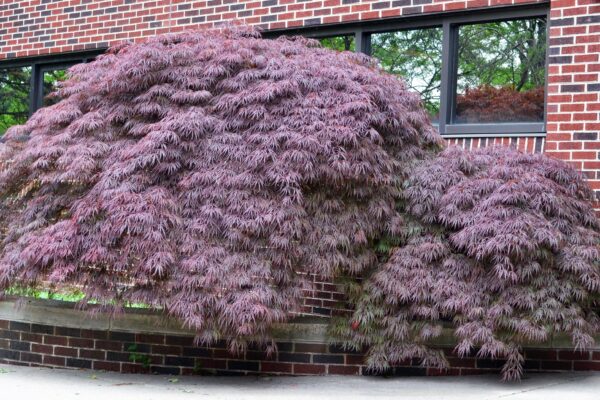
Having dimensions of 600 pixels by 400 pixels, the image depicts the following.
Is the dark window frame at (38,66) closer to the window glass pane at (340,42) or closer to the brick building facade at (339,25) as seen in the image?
the brick building facade at (339,25)

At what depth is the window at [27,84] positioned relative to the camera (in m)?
11.3

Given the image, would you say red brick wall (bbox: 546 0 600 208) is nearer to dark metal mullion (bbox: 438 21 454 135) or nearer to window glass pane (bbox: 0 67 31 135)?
dark metal mullion (bbox: 438 21 454 135)

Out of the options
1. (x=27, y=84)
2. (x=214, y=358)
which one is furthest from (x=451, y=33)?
(x=27, y=84)

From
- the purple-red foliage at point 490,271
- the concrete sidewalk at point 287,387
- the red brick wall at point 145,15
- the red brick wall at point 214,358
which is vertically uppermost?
the red brick wall at point 145,15

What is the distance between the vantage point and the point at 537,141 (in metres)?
7.58

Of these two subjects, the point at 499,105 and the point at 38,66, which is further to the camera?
the point at 38,66

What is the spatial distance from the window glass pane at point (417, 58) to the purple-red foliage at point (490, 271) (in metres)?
1.85

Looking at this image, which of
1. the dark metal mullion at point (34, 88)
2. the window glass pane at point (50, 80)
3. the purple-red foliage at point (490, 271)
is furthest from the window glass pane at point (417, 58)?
the dark metal mullion at point (34, 88)

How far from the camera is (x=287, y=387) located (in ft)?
20.4

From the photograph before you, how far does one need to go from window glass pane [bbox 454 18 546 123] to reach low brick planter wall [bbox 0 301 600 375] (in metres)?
2.43

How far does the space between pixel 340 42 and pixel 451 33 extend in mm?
1347

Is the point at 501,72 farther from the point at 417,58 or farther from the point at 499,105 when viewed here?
the point at 417,58

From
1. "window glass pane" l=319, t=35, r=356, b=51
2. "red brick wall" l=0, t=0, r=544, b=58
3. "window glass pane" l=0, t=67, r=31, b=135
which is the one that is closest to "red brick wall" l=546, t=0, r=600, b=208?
"red brick wall" l=0, t=0, r=544, b=58

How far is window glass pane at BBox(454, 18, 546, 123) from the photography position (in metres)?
7.81
